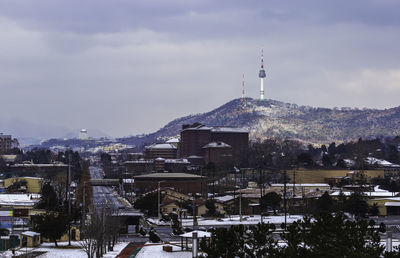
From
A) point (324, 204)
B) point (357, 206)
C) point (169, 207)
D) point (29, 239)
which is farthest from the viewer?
point (169, 207)

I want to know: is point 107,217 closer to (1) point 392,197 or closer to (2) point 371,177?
(1) point 392,197

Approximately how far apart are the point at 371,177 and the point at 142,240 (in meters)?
104

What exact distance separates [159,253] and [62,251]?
382 inches

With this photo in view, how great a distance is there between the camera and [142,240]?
73812 millimetres

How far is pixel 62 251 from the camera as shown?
62.9 metres

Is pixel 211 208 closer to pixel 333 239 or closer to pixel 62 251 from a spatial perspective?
pixel 62 251

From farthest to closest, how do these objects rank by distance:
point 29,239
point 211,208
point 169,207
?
point 169,207 < point 211,208 < point 29,239

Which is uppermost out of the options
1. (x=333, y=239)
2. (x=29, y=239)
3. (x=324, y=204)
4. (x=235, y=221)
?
(x=333, y=239)

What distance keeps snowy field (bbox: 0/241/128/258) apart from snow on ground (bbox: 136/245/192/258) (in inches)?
96.4

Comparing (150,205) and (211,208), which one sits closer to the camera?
(211,208)

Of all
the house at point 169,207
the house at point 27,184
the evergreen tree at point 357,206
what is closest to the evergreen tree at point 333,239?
the evergreen tree at point 357,206

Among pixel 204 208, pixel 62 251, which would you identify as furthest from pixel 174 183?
pixel 62 251

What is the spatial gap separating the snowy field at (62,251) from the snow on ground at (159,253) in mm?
2449

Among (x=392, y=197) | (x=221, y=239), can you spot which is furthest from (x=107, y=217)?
(x=392, y=197)
